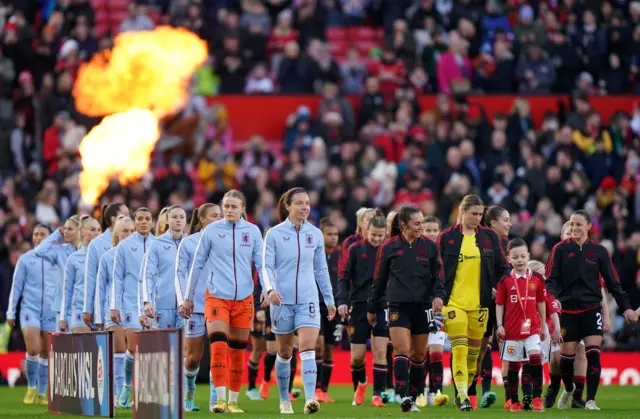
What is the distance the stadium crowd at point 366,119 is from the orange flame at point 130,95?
34 centimetres

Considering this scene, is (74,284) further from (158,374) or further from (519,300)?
(158,374)

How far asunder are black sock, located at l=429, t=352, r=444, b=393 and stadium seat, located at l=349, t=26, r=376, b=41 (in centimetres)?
1678

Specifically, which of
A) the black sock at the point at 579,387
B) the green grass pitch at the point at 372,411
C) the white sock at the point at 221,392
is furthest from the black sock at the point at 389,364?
the white sock at the point at 221,392

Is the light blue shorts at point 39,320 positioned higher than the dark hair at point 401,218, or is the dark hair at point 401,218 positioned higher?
the dark hair at point 401,218

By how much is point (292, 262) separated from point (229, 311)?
92 cm

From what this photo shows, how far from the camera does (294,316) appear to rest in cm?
1639

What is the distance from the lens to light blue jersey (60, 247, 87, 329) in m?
19.7

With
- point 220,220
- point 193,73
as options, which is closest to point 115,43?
point 193,73

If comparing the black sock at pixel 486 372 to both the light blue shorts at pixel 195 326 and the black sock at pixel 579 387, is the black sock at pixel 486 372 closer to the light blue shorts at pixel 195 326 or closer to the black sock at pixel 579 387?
the black sock at pixel 579 387

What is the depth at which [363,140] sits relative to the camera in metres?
29.5

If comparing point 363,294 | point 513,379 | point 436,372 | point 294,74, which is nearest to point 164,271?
point 363,294

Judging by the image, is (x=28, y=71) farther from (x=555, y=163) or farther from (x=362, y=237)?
(x=362, y=237)

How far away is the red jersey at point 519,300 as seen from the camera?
17.0 metres

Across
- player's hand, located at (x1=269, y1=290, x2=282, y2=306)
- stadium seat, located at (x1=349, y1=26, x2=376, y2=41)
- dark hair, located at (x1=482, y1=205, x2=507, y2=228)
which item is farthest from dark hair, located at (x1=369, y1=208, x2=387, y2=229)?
stadium seat, located at (x1=349, y1=26, x2=376, y2=41)
